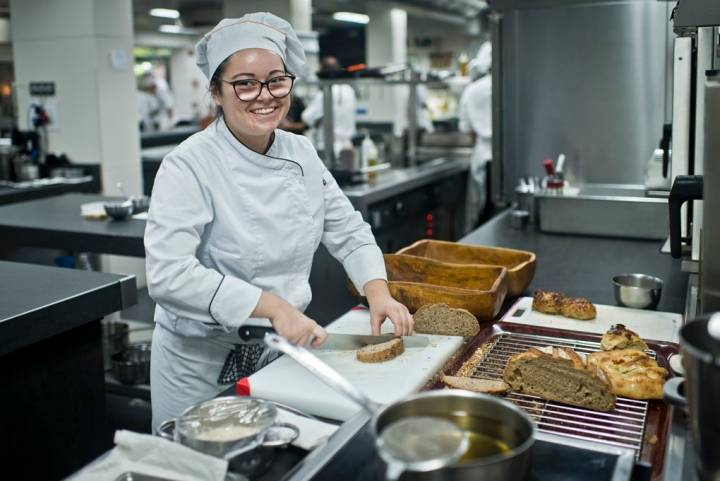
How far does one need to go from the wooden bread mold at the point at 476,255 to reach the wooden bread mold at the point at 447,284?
0.26 ft

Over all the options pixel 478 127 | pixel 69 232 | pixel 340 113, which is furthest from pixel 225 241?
pixel 340 113

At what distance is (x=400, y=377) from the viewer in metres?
1.58

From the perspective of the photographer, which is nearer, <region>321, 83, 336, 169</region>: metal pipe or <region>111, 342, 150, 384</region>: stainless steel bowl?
<region>111, 342, 150, 384</region>: stainless steel bowl

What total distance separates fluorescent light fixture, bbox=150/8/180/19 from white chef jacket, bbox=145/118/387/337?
11.1 m

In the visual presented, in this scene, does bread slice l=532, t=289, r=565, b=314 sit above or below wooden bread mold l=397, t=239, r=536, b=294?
below

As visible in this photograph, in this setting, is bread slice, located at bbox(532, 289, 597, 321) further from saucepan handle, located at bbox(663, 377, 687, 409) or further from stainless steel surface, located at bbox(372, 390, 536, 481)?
stainless steel surface, located at bbox(372, 390, 536, 481)

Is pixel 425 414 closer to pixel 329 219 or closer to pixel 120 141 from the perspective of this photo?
pixel 329 219

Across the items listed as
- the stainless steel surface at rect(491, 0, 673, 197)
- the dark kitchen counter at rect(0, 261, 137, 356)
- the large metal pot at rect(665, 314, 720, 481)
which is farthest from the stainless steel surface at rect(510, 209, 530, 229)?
the large metal pot at rect(665, 314, 720, 481)

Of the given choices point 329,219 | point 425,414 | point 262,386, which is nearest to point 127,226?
point 329,219

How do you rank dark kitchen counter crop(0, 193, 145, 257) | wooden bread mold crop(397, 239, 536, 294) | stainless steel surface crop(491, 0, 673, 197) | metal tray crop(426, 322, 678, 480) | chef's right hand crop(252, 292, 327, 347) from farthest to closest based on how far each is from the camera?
stainless steel surface crop(491, 0, 673, 197)
dark kitchen counter crop(0, 193, 145, 257)
wooden bread mold crop(397, 239, 536, 294)
chef's right hand crop(252, 292, 327, 347)
metal tray crop(426, 322, 678, 480)

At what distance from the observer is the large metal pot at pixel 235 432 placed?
3.65ft

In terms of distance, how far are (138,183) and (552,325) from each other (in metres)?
4.47

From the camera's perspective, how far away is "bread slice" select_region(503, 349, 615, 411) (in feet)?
4.67

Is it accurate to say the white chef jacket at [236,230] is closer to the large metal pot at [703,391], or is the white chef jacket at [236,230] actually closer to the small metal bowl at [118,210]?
the large metal pot at [703,391]
